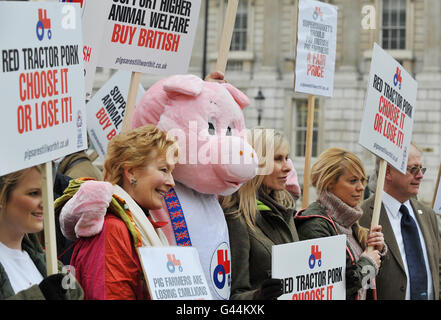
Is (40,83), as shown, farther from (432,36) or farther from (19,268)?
(432,36)

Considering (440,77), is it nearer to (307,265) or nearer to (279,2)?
(279,2)

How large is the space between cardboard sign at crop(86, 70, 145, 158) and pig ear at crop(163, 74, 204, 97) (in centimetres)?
297

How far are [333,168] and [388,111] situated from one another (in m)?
0.45

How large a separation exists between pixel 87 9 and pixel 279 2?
25.2m

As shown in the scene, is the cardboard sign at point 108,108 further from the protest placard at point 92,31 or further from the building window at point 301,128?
the building window at point 301,128

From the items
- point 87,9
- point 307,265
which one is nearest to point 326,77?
point 87,9

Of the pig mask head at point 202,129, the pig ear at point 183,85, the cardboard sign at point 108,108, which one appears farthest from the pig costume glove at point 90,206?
the cardboard sign at point 108,108

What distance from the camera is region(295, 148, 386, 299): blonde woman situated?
16.8 ft

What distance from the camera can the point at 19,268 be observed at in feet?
11.4

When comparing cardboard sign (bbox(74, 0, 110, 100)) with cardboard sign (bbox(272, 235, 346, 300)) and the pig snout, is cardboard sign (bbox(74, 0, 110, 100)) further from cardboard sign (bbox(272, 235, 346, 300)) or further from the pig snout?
cardboard sign (bbox(272, 235, 346, 300))

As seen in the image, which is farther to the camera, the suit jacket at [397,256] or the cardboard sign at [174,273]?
the suit jacket at [397,256]

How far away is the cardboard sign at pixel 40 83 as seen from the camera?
322 centimetres

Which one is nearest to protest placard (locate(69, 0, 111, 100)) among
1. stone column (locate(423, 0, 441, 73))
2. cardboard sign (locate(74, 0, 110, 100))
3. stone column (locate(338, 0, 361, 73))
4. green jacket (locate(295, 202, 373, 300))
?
cardboard sign (locate(74, 0, 110, 100))

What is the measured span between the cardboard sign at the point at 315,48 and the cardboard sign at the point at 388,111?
6.37 feet
